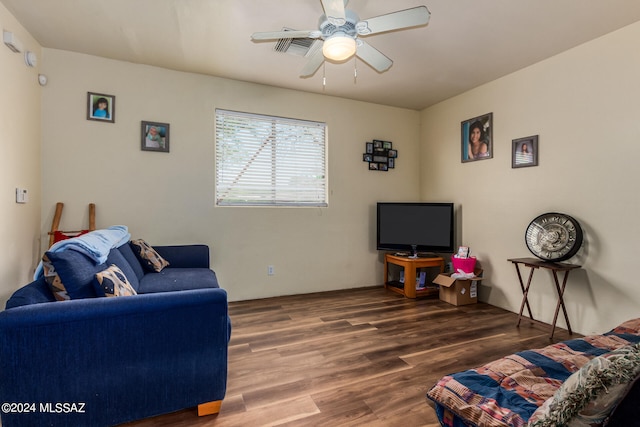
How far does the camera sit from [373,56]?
7.86ft

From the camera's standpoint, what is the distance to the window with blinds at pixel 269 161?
365 centimetres

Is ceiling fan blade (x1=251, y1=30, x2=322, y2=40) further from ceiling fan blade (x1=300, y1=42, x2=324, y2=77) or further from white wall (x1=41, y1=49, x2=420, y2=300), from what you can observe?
white wall (x1=41, y1=49, x2=420, y2=300)

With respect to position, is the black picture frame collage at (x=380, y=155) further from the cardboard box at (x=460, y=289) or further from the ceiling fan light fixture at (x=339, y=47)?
the ceiling fan light fixture at (x=339, y=47)

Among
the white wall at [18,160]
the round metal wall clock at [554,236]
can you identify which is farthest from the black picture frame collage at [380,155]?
the white wall at [18,160]

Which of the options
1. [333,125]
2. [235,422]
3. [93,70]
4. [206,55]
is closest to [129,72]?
[93,70]

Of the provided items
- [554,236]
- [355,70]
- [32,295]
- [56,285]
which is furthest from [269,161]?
[554,236]

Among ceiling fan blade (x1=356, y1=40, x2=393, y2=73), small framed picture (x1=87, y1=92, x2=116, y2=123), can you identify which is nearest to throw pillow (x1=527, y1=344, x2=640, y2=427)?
ceiling fan blade (x1=356, y1=40, x2=393, y2=73)

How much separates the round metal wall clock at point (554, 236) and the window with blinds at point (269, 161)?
7.79 feet

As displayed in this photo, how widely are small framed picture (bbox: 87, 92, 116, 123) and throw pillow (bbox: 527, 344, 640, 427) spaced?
389 cm

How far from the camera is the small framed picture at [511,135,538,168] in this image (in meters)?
3.15

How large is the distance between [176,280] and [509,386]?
92.9 inches

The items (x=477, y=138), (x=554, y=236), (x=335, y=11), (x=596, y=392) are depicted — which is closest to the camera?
(x=596, y=392)

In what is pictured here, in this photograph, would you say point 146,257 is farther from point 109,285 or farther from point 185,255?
point 109,285

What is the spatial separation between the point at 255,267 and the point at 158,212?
1.25m
